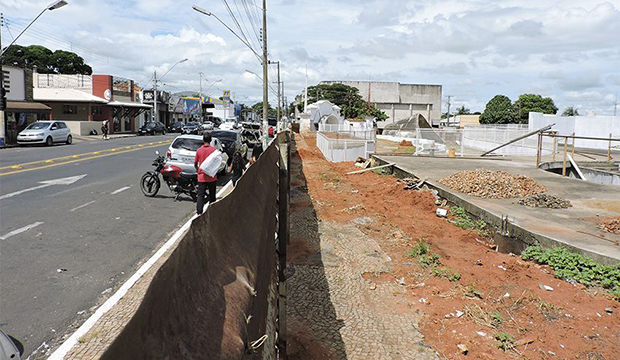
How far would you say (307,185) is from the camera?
56.2ft

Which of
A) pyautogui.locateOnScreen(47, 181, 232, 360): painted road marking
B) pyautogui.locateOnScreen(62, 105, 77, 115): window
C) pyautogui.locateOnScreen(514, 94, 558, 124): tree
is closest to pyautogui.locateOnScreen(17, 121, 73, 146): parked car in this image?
pyautogui.locateOnScreen(62, 105, 77, 115): window

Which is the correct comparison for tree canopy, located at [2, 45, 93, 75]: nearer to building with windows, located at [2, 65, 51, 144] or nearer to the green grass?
building with windows, located at [2, 65, 51, 144]

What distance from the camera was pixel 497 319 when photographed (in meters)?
5.84

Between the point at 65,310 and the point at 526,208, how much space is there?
983 centimetres

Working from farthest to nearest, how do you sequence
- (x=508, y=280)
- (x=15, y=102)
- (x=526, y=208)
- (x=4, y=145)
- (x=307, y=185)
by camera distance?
(x=15, y=102) → (x=4, y=145) → (x=307, y=185) → (x=526, y=208) → (x=508, y=280)

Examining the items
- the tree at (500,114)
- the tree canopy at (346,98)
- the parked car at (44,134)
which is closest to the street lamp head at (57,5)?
the parked car at (44,134)

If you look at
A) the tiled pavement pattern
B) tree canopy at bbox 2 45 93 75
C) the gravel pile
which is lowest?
the tiled pavement pattern

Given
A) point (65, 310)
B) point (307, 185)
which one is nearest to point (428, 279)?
point (65, 310)

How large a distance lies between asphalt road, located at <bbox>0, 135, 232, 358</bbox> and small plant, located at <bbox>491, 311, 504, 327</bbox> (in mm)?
4856

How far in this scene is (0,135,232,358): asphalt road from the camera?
5691mm

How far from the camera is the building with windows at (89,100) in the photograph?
49.2 metres

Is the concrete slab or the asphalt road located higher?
the concrete slab

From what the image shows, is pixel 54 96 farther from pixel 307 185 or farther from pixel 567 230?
pixel 567 230

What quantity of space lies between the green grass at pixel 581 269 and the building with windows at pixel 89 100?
4739 centimetres
